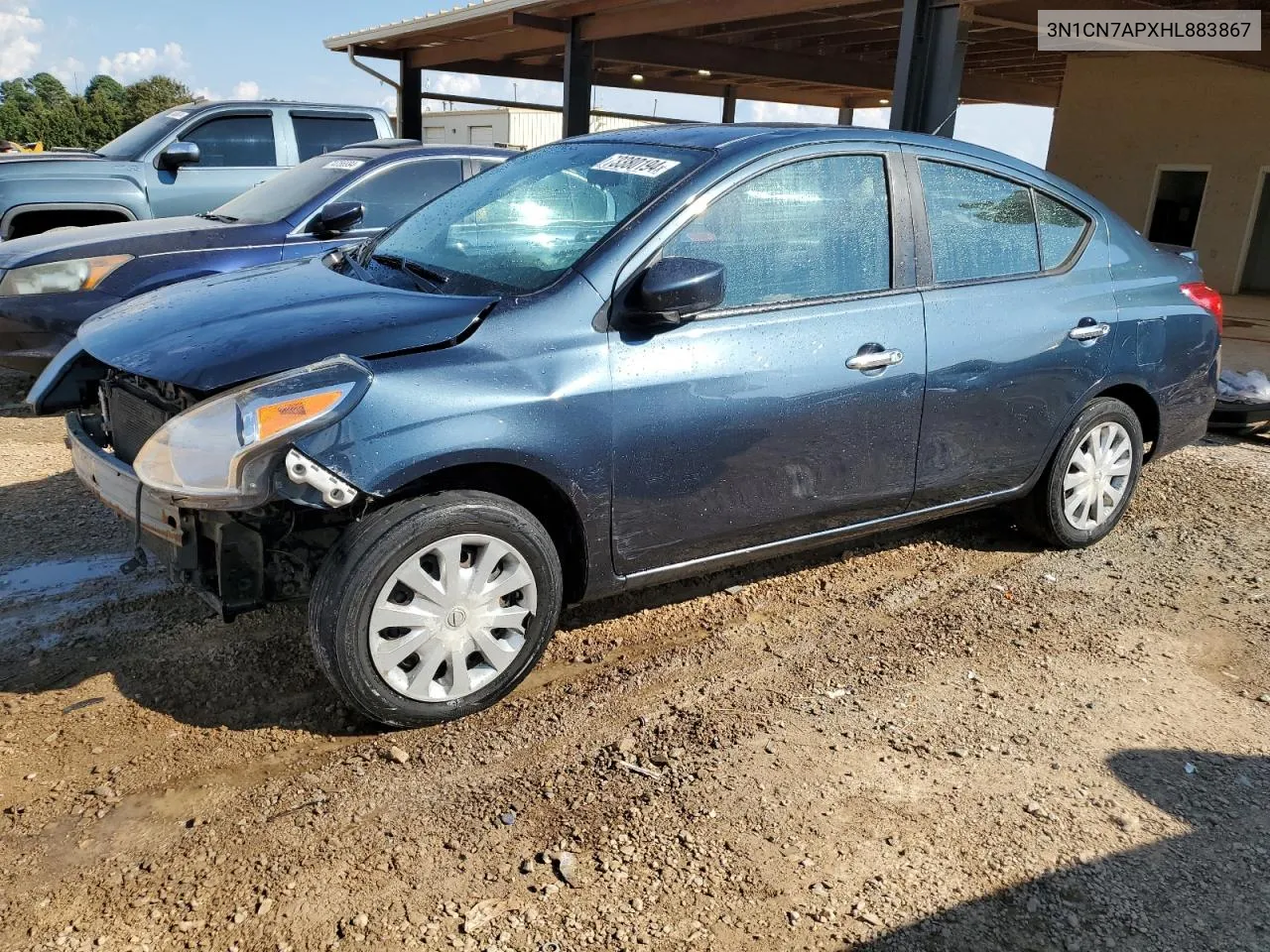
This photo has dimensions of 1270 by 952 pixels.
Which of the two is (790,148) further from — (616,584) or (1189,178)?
(1189,178)

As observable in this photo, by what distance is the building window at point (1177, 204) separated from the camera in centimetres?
1458

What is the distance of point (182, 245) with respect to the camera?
614 cm

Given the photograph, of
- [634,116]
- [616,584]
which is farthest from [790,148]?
[634,116]

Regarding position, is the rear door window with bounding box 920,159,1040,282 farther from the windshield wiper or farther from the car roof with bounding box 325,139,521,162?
the car roof with bounding box 325,139,521,162

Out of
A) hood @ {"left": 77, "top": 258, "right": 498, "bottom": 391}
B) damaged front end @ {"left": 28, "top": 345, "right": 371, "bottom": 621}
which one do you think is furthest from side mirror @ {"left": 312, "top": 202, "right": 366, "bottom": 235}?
damaged front end @ {"left": 28, "top": 345, "right": 371, "bottom": 621}

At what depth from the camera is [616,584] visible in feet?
11.0

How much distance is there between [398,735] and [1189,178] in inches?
605

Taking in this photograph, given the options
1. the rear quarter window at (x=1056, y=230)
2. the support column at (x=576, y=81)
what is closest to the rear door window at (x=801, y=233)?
the rear quarter window at (x=1056, y=230)

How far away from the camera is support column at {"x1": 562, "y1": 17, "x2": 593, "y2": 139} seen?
13094 millimetres

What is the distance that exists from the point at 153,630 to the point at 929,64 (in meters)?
7.44

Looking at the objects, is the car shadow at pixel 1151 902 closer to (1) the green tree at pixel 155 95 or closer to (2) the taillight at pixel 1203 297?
(2) the taillight at pixel 1203 297

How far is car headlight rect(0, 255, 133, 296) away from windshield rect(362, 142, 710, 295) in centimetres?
286

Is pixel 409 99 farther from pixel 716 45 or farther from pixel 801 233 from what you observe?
pixel 801 233

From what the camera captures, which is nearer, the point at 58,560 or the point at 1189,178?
the point at 58,560
